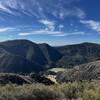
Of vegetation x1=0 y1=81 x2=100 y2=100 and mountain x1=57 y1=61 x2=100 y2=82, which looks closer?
vegetation x1=0 y1=81 x2=100 y2=100

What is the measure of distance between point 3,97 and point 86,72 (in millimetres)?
124971

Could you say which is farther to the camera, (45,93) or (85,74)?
(85,74)

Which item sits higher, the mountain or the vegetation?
the vegetation

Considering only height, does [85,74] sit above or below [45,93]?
below

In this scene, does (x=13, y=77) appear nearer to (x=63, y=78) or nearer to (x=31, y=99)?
(x=31, y=99)

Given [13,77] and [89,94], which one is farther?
[13,77]

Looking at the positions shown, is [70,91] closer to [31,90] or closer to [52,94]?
[52,94]

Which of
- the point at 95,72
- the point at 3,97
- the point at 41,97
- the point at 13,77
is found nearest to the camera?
the point at 3,97

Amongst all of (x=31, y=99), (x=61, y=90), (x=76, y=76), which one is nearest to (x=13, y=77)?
(x=61, y=90)

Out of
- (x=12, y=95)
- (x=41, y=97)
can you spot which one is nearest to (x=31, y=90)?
(x=41, y=97)

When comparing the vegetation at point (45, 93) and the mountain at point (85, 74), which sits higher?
the vegetation at point (45, 93)

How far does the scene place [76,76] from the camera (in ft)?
502

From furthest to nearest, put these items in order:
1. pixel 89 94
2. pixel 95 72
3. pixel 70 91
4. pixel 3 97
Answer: pixel 95 72 → pixel 70 91 → pixel 89 94 → pixel 3 97

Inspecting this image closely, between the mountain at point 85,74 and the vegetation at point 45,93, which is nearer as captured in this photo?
the vegetation at point 45,93
